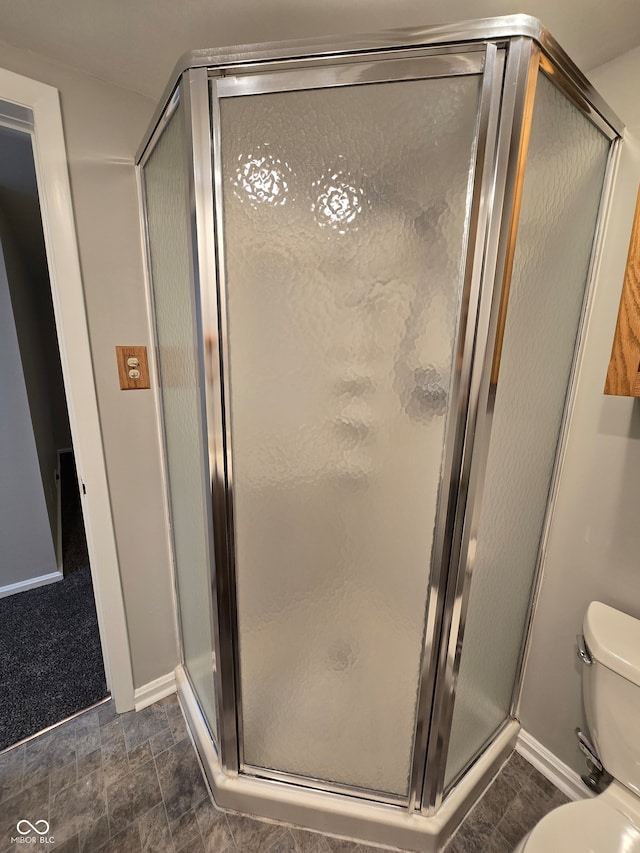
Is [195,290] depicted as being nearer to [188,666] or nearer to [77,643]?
[188,666]

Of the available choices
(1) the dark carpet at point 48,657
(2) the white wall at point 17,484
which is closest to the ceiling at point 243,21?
(2) the white wall at point 17,484

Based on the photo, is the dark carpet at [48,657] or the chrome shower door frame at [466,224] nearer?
the chrome shower door frame at [466,224]

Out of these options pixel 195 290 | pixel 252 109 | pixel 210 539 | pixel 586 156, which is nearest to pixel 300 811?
pixel 210 539

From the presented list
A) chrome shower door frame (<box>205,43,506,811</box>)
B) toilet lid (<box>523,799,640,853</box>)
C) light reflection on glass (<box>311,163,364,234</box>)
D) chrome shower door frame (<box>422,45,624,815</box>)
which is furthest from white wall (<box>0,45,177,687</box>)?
toilet lid (<box>523,799,640,853</box>)

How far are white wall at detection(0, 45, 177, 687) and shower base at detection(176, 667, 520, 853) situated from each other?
1.94 feet

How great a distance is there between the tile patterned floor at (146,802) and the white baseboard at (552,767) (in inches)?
1.1

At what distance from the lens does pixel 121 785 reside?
125 centimetres

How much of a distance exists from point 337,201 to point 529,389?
2.23ft

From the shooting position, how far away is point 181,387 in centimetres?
114

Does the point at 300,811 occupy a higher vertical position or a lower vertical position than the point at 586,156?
lower

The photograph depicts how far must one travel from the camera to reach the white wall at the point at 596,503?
3.22ft

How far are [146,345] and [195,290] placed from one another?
55 centimetres

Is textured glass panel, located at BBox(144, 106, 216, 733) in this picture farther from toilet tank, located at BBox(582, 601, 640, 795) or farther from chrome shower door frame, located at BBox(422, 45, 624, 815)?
toilet tank, located at BBox(582, 601, 640, 795)

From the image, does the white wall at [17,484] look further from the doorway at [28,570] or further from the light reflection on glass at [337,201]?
the light reflection on glass at [337,201]
